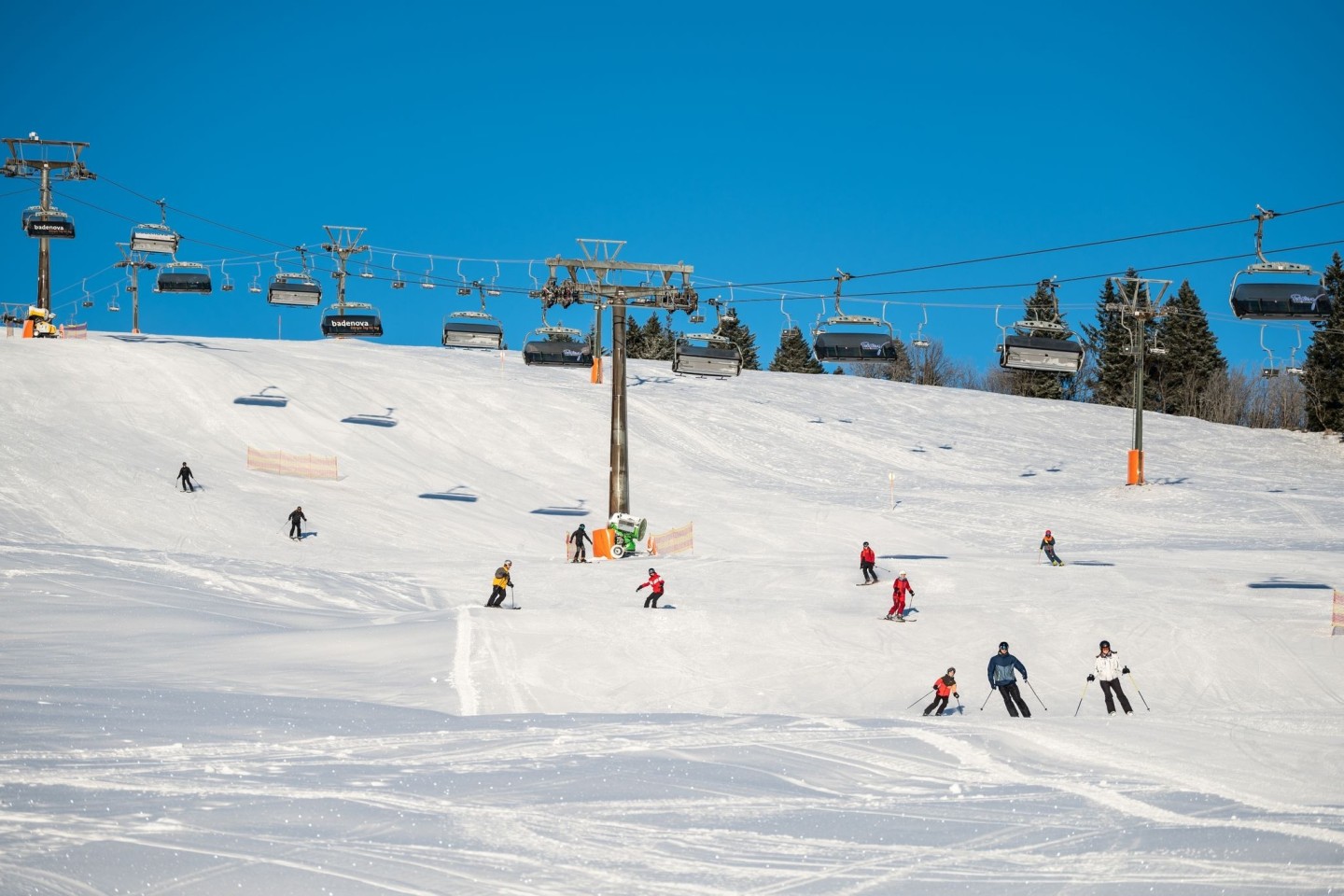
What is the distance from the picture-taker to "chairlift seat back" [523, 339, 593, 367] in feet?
122

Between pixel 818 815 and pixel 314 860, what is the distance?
4.70m

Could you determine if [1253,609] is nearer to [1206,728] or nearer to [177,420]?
[1206,728]

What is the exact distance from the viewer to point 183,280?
45.2 metres

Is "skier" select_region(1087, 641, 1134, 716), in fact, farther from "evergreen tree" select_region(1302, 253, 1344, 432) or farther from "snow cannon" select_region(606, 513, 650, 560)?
"evergreen tree" select_region(1302, 253, 1344, 432)

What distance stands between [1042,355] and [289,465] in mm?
25102

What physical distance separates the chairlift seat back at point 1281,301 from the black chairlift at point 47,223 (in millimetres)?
41082

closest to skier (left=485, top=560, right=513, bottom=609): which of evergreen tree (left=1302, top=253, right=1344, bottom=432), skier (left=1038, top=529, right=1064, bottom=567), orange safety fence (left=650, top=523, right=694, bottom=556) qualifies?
orange safety fence (left=650, top=523, right=694, bottom=556)

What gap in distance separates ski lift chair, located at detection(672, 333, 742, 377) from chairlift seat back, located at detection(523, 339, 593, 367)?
272cm

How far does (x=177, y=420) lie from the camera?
150 feet

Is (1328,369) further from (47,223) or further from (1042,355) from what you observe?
(47,223)

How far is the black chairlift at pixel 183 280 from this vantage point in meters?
45.0

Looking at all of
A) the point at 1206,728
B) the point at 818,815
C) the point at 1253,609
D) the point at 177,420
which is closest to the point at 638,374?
the point at 177,420

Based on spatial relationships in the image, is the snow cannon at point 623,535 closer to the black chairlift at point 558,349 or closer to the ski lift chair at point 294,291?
the black chairlift at point 558,349

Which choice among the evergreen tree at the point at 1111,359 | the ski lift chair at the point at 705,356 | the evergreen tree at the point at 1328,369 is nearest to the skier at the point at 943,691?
the ski lift chair at the point at 705,356
